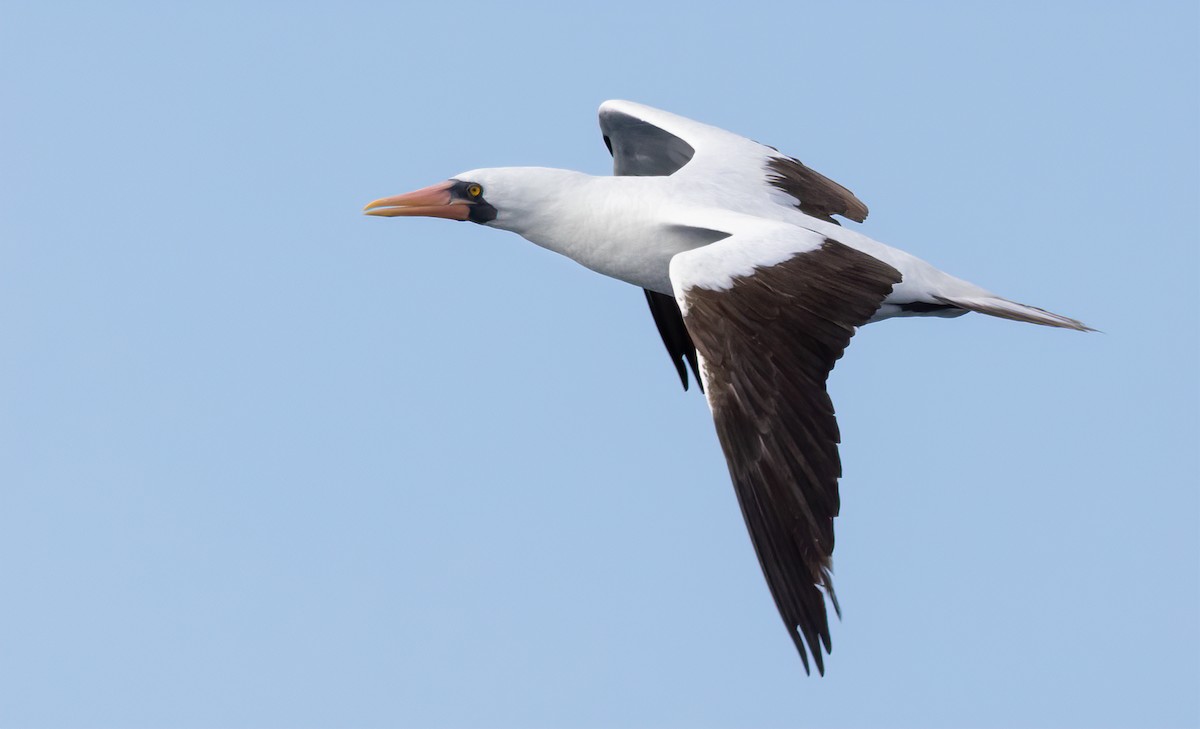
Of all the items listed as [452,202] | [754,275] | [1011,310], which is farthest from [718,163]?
[754,275]

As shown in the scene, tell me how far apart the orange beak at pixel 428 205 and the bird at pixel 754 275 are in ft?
0.04

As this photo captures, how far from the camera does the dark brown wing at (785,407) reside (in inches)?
332

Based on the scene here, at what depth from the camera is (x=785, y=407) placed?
8.77 metres

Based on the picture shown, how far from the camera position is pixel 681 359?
42.2ft

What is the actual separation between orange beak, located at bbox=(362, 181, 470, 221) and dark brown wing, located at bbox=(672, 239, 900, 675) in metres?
2.40

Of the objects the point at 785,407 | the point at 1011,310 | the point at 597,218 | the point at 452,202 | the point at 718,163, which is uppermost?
the point at 718,163

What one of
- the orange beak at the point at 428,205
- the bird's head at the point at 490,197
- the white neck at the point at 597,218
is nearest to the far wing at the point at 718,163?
the white neck at the point at 597,218

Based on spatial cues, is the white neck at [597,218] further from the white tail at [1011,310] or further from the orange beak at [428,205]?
the white tail at [1011,310]

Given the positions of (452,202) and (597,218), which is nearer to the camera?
(597,218)

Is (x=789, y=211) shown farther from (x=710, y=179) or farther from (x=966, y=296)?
(x=966, y=296)

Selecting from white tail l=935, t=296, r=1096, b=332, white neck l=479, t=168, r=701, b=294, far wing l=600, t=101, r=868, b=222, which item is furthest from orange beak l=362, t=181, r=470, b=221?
white tail l=935, t=296, r=1096, b=332

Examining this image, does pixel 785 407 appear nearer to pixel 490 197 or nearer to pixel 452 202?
pixel 490 197

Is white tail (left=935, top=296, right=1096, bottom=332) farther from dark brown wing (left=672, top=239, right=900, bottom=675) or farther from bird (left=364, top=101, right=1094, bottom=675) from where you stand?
dark brown wing (left=672, top=239, right=900, bottom=675)

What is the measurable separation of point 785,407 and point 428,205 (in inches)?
131
